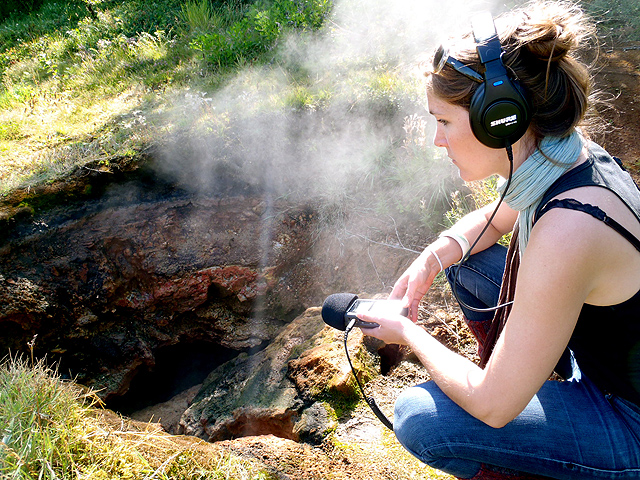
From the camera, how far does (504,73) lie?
1.35 metres

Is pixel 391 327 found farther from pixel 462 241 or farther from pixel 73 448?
pixel 73 448

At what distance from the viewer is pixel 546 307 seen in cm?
122

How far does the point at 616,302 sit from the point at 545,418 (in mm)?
510

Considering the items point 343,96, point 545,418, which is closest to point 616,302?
point 545,418

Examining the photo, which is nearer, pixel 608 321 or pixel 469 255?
pixel 608 321

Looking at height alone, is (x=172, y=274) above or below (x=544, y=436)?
below

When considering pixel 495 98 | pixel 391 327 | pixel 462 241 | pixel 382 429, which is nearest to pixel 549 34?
pixel 495 98

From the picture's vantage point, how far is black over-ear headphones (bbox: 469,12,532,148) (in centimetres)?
134

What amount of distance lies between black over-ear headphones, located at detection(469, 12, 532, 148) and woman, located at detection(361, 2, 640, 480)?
0.04 metres

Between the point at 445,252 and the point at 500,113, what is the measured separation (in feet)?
3.12

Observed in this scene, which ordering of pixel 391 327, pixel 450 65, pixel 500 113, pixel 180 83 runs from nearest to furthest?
pixel 500 113, pixel 450 65, pixel 391 327, pixel 180 83

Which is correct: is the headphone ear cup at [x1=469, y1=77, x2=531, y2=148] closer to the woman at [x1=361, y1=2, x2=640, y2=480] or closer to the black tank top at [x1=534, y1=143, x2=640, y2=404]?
the woman at [x1=361, y1=2, x2=640, y2=480]

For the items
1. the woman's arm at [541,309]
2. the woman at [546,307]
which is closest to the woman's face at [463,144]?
the woman at [546,307]

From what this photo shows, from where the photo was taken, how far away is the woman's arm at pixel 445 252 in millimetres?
2039
